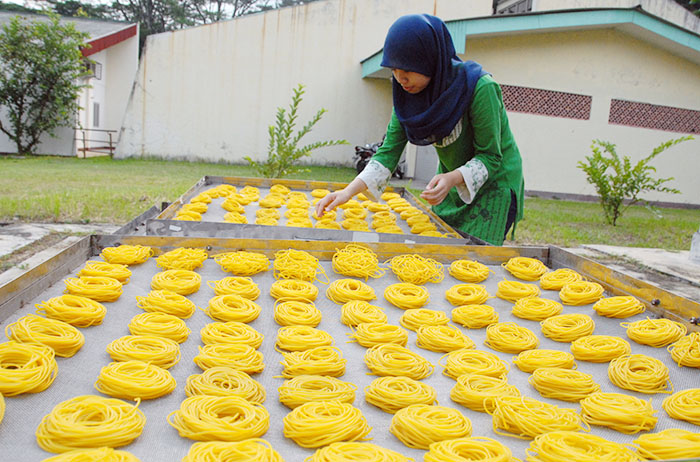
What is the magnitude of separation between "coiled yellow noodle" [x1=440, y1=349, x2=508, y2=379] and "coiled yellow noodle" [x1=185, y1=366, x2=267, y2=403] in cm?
62

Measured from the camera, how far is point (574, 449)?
47.8 inches

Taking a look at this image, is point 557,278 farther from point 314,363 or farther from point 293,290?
point 314,363

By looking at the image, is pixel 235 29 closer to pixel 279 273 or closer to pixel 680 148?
pixel 680 148

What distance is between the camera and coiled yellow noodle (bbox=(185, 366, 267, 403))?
4.73 ft

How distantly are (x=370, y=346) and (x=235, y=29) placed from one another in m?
14.3

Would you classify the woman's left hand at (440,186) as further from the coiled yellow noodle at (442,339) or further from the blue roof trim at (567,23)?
the blue roof trim at (567,23)

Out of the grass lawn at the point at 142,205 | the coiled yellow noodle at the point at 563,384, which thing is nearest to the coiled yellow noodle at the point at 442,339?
the coiled yellow noodle at the point at 563,384

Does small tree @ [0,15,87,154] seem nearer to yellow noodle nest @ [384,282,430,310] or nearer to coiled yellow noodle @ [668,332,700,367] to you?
yellow noodle nest @ [384,282,430,310]

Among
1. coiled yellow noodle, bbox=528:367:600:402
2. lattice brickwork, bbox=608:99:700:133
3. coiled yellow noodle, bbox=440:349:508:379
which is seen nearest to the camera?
coiled yellow noodle, bbox=528:367:600:402

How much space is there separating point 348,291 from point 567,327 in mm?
880

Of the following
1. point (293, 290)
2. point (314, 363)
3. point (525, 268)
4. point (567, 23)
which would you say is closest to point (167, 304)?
point (293, 290)

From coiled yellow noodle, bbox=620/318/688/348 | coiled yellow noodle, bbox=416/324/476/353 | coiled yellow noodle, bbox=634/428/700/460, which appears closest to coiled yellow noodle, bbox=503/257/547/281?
coiled yellow noodle, bbox=620/318/688/348

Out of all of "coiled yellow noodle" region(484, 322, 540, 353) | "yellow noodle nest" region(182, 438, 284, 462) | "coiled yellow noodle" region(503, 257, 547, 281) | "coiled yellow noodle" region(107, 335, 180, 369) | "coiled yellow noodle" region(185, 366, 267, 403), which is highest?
"coiled yellow noodle" region(503, 257, 547, 281)

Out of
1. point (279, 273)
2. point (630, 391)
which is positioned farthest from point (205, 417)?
point (630, 391)
